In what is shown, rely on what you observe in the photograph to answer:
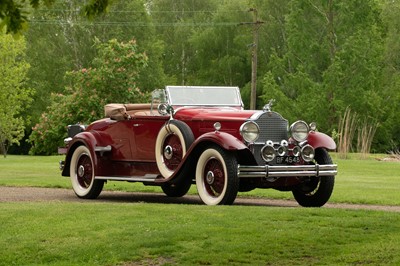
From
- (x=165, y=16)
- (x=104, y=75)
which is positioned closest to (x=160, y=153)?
(x=104, y=75)

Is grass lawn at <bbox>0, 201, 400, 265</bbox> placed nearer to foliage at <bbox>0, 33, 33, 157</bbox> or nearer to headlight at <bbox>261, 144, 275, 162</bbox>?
headlight at <bbox>261, 144, 275, 162</bbox>

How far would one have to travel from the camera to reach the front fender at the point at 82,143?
58.7ft

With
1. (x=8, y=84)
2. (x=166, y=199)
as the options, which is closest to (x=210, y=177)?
(x=166, y=199)

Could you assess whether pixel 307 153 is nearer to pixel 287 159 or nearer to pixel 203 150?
pixel 287 159

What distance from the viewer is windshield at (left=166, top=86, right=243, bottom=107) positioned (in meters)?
17.4

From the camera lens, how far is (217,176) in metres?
15.4

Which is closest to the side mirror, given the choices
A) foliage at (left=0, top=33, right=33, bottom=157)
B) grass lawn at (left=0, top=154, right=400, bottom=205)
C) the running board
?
the running board

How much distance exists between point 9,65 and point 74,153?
131 ft

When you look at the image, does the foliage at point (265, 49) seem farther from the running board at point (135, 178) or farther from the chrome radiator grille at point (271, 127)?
the chrome radiator grille at point (271, 127)

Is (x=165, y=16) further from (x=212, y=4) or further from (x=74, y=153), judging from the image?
(x=74, y=153)

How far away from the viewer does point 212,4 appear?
8144cm

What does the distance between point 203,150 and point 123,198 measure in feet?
9.87

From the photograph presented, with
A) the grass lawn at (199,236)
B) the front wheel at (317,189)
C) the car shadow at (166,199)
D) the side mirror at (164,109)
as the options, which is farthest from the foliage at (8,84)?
the grass lawn at (199,236)

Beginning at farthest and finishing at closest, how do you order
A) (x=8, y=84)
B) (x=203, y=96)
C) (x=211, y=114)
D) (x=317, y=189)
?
1. (x=8, y=84)
2. (x=203, y=96)
3. (x=317, y=189)
4. (x=211, y=114)
